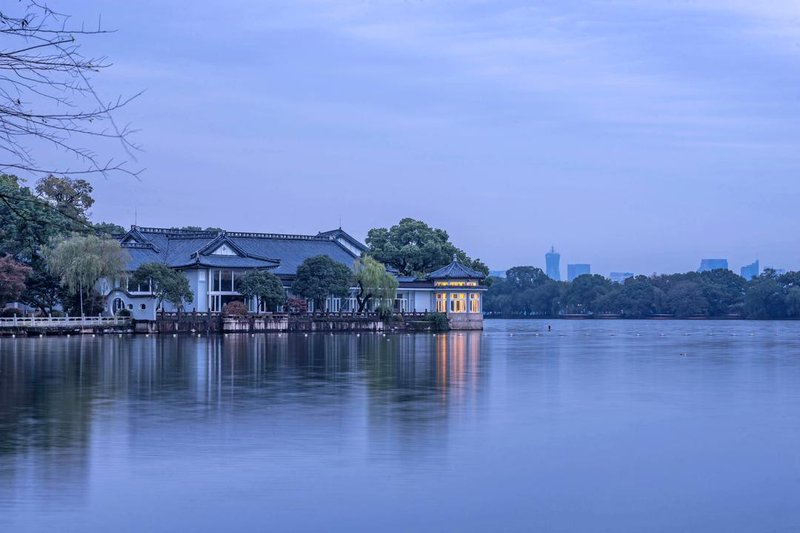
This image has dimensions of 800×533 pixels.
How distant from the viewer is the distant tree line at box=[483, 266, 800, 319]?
12862 cm

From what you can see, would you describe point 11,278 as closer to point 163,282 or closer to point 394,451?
point 163,282

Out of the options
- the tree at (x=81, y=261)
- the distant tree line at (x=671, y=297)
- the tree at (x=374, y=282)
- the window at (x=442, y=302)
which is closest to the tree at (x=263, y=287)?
the tree at (x=374, y=282)

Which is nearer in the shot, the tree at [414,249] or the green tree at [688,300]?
the tree at [414,249]

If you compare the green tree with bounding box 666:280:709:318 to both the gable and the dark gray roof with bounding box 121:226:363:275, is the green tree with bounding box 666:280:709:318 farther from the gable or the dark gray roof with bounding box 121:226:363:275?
the gable

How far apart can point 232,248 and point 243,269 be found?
194 cm

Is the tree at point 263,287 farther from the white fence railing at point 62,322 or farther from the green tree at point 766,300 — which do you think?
the green tree at point 766,300

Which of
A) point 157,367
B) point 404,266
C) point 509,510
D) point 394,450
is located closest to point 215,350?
point 157,367

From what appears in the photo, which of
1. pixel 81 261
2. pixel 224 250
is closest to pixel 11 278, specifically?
pixel 81 261

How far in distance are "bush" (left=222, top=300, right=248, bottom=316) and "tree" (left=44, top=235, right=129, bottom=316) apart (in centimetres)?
688

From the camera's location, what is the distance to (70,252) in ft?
182

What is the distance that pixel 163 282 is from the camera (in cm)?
5825

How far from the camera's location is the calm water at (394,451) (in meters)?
10.1

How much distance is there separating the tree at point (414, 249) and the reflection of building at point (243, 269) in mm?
3369

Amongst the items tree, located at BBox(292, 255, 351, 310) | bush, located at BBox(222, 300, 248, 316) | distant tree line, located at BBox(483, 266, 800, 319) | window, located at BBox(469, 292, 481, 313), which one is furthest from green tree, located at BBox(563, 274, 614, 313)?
bush, located at BBox(222, 300, 248, 316)
